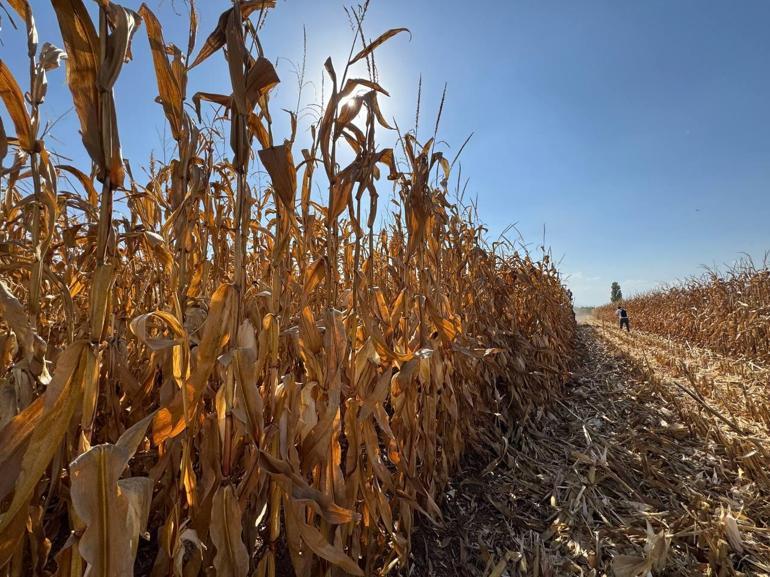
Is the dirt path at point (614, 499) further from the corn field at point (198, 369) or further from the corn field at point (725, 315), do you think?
the corn field at point (725, 315)

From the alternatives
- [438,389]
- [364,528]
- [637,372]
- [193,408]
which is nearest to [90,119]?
[193,408]

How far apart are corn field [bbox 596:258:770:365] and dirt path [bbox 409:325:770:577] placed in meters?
6.18

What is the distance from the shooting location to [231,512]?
838 millimetres

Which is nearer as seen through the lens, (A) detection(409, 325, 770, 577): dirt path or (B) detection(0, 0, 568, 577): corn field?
(B) detection(0, 0, 568, 577): corn field

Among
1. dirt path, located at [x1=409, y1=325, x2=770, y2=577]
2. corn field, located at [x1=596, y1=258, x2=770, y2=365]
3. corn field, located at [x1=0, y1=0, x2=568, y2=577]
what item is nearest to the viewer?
corn field, located at [x1=0, y1=0, x2=568, y2=577]

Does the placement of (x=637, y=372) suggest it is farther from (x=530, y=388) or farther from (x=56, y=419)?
(x=56, y=419)

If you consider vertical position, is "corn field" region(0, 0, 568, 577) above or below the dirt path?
above

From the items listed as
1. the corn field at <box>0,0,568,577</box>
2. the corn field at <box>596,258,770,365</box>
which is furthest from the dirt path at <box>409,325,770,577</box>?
the corn field at <box>596,258,770,365</box>

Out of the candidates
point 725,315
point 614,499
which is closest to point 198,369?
point 614,499

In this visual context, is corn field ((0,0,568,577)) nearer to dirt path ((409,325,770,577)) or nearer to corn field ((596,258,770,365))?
dirt path ((409,325,770,577))

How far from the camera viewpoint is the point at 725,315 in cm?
904

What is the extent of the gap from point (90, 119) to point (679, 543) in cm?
242

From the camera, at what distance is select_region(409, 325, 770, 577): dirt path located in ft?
4.91

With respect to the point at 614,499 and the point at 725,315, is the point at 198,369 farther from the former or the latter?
the point at 725,315
